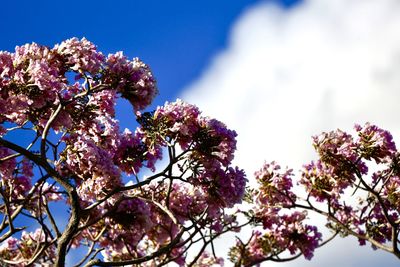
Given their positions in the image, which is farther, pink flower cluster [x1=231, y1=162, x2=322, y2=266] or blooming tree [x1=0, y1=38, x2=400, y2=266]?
pink flower cluster [x1=231, y1=162, x2=322, y2=266]

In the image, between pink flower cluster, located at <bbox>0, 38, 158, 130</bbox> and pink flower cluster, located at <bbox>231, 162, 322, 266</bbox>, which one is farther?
pink flower cluster, located at <bbox>231, 162, 322, 266</bbox>

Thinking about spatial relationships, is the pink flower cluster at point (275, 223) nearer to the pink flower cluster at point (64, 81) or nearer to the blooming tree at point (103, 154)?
the blooming tree at point (103, 154)

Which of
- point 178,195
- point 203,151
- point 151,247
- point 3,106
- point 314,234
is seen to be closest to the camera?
point 3,106

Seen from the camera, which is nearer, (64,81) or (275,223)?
(64,81)

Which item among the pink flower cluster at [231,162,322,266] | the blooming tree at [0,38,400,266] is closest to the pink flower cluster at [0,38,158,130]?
the blooming tree at [0,38,400,266]

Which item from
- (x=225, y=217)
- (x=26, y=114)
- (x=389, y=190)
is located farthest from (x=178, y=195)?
(x=389, y=190)

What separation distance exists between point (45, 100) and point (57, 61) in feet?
3.15

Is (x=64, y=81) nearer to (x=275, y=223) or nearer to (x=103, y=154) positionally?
(x=103, y=154)

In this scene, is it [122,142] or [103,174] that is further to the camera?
[122,142]

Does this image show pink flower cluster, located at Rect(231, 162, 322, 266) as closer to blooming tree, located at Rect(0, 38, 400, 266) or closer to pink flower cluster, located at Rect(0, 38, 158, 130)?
blooming tree, located at Rect(0, 38, 400, 266)

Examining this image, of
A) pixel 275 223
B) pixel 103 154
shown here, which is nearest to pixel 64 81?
pixel 103 154

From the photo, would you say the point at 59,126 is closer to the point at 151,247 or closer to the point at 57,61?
the point at 57,61

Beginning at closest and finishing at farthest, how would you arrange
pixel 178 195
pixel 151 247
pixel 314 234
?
pixel 178 195
pixel 151 247
pixel 314 234

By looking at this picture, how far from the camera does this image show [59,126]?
8.44 metres
